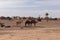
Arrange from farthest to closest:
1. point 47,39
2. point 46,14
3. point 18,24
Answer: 1. point 46,14
2. point 18,24
3. point 47,39

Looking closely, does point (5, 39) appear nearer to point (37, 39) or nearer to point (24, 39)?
point (24, 39)

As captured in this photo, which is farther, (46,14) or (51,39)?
(46,14)

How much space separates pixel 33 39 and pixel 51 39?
1286 mm

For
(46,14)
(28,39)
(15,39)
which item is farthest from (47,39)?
(46,14)

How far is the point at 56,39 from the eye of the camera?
1530 centimetres

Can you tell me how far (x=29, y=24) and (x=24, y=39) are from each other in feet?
63.3

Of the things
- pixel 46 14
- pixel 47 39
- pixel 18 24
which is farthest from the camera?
pixel 46 14

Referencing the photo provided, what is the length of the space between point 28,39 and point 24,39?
11.5 inches

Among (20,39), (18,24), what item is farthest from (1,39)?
(18,24)

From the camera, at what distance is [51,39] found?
15203 mm

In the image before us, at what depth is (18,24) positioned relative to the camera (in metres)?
32.4

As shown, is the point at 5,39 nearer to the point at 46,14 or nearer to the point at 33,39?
the point at 33,39

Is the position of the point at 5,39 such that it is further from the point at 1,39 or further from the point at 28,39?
the point at 28,39

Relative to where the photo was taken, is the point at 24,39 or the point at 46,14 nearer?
the point at 24,39
